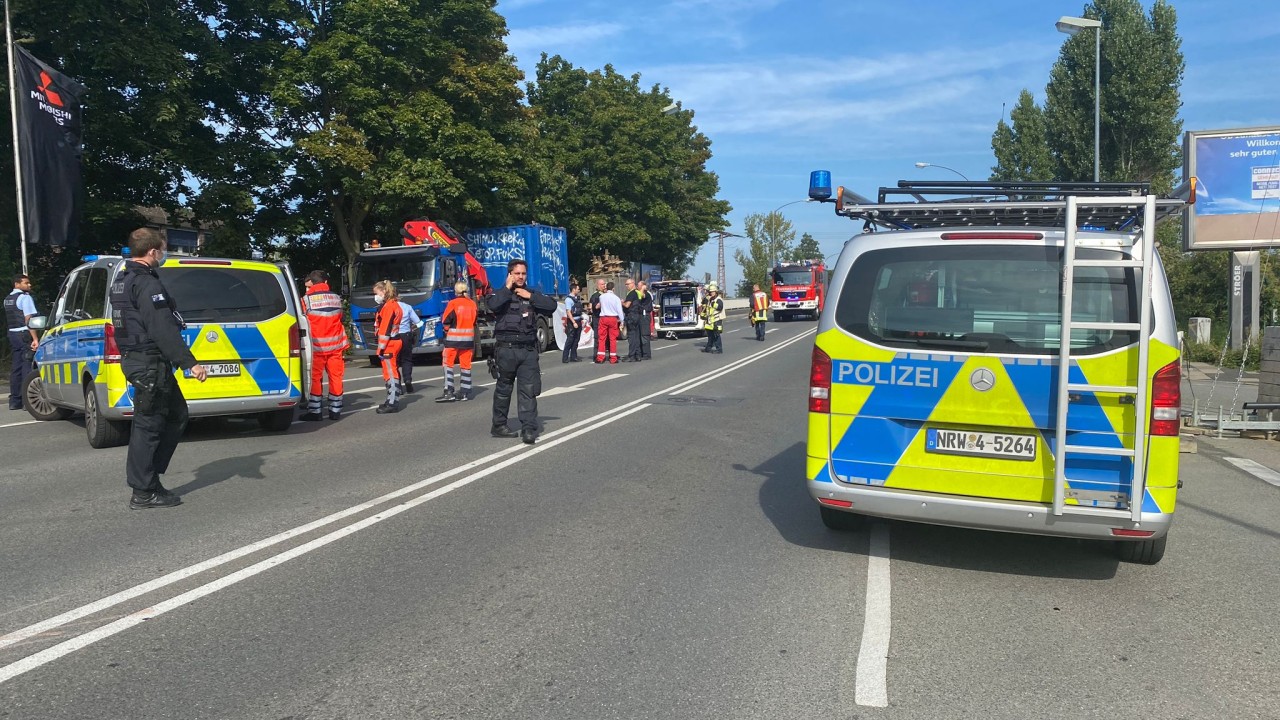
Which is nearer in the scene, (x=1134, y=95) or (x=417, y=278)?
(x=417, y=278)

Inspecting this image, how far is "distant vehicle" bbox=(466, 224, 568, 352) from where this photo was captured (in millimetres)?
25812

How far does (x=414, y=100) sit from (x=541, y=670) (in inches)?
1026

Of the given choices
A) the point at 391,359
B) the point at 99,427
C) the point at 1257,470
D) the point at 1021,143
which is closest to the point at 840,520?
the point at 1257,470

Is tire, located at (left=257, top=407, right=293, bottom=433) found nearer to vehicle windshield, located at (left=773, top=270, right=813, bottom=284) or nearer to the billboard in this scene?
the billboard

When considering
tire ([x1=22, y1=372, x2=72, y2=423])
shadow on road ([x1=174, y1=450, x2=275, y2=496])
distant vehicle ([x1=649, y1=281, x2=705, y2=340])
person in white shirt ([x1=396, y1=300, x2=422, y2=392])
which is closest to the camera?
shadow on road ([x1=174, y1=450, x2=275, y2=496])

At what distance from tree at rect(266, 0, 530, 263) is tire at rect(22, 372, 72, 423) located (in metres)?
15.2

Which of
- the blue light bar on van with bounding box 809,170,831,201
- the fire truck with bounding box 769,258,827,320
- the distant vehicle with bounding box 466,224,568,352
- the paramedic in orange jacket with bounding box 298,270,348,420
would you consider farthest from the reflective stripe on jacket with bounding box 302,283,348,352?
the fire truck with bounding box 769,258,827,320

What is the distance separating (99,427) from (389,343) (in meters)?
3.96

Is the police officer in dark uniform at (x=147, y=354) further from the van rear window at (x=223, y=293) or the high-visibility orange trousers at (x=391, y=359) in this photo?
the high-visibility orange trousers at (x=391, y=359)

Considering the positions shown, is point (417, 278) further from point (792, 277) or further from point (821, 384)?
point (792, 277)

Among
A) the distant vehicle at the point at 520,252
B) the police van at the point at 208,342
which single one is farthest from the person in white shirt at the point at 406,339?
the distant vehicle at the point at 520,252

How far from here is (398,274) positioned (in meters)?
21.6

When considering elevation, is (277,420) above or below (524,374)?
below

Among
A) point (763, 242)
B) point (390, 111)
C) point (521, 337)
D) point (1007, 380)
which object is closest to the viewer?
point (1007, 380)
